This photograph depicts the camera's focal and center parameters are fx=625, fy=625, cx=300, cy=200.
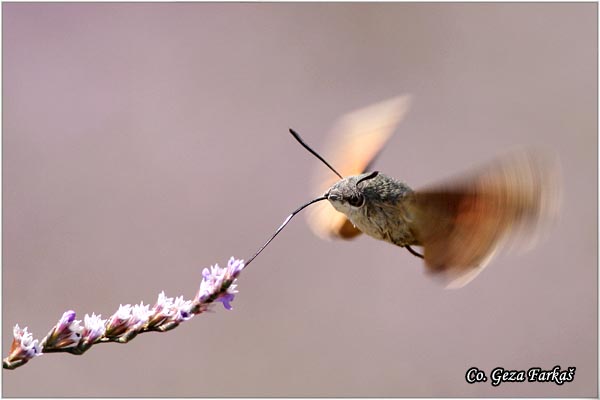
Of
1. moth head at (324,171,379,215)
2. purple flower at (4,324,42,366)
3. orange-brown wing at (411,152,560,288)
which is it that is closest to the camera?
purple flower at (4,324,42,366)

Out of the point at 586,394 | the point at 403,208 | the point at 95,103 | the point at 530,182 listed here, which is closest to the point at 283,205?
the point at 95,103

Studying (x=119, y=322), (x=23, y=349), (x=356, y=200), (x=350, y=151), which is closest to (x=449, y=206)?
(x=356, y=200)

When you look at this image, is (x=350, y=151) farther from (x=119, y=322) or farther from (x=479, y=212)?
(x=119, y=322)

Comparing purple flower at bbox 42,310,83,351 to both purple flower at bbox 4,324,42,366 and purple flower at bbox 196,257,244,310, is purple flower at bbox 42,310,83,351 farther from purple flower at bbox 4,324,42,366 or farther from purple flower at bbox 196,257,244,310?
purple flower at bbox 196,257,244,310

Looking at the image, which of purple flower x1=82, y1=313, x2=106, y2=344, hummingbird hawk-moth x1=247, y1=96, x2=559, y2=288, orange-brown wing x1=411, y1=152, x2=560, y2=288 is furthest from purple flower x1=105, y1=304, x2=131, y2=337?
orange-brown wing x1=411, y1=152, x2=560, y2=288

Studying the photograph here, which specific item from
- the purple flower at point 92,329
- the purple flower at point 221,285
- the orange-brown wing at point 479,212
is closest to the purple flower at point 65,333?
the purple flower at point 92,329

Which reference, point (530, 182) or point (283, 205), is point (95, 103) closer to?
point (283, 205)

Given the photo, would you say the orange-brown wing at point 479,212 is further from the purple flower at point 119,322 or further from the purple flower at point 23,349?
the purple flower at point 23,349
